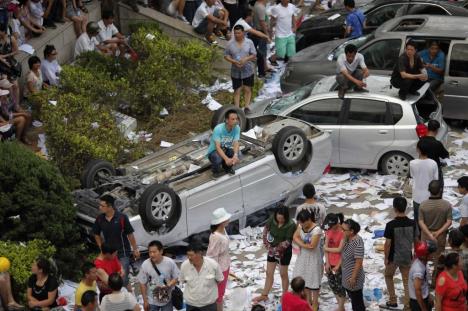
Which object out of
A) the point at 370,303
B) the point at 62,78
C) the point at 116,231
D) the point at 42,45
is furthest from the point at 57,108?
the point at 370,303

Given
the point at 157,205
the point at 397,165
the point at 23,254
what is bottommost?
the point at 397,165

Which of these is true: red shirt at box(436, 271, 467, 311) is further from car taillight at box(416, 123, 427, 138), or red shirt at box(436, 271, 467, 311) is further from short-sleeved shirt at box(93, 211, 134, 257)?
car taillight at box(416, 123, 427, 138)

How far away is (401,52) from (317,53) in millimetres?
1903

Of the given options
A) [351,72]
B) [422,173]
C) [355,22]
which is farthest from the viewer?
[355,22]

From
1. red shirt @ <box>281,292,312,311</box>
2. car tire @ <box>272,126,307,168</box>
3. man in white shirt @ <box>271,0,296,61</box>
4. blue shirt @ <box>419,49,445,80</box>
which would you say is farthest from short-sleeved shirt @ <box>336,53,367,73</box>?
red shirt @ <box>281,292,312,311</box>

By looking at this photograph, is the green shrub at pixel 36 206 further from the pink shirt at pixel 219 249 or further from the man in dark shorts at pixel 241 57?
the man in dark shorts at pixel 241 57

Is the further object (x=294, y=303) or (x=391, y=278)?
(x=391, y=278)

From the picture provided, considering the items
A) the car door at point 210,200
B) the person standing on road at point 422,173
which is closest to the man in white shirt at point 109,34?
the car door at point 210,200

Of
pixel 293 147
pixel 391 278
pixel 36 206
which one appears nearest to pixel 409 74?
pixel 293 147

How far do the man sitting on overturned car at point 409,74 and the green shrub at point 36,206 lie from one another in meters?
5.57

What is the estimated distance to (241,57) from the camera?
16.7 metres

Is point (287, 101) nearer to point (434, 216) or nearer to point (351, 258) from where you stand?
point (434, 216)

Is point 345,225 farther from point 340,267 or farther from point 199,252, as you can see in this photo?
point 199,252

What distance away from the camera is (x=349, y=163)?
1504cm
